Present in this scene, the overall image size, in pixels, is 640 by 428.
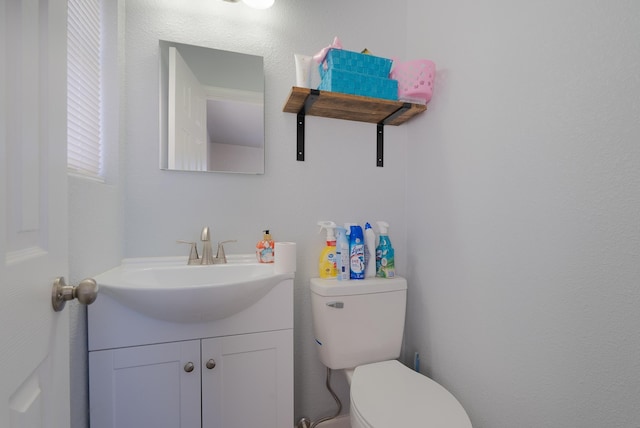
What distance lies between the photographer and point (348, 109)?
1262mm

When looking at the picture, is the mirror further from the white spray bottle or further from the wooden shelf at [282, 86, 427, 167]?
the white spray bottle

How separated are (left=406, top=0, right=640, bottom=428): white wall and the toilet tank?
198mm

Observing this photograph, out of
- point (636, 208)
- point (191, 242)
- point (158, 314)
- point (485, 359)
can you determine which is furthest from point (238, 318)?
point (636, 208)

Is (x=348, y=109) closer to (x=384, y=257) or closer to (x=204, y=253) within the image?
(x=384, y=257)

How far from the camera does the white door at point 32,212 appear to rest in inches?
14.7

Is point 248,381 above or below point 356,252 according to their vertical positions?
below

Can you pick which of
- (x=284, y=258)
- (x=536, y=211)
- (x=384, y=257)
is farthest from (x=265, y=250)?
(x=536, y=211)

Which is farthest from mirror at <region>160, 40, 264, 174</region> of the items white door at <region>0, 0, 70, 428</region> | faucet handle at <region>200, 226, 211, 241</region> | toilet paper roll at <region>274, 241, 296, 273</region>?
white door at <region>0, 0, 70, 428</region>

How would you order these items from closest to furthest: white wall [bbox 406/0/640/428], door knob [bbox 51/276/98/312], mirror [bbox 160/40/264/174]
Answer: door knob [bbox 51/276/98/312] → white wall [bbox 406/0/640/428] → mirror [bbox 160/40/264/174]

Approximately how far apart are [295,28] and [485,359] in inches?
63.6

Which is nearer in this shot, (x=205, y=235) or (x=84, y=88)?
(x=84, y=88)

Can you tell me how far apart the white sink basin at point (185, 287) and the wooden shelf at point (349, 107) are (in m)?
0.72

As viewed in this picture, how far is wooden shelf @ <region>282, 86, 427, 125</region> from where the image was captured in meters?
1.14

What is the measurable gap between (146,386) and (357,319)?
0.78m
